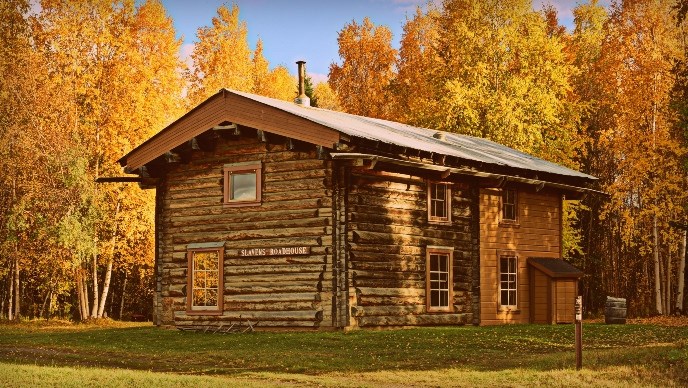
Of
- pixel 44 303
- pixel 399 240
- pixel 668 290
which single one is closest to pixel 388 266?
pixel 399 240

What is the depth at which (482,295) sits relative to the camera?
33.1 m

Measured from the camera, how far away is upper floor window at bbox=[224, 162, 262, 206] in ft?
98.6

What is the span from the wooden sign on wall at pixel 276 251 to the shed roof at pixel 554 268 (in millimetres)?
10405

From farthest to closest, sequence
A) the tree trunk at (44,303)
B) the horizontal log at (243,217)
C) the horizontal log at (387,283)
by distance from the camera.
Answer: the tree trunk at (44,303)
the horizontal log at (243,217)
the horizontal log at (387,283)

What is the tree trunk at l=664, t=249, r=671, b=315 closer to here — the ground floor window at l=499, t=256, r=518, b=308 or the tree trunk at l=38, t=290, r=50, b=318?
the ground floor window at l=499, t=256, r=518, b=308

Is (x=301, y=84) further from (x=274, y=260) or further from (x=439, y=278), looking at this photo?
(x=439, y=278)

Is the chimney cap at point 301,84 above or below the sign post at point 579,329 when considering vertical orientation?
above

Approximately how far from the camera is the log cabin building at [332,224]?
2836 centimetres

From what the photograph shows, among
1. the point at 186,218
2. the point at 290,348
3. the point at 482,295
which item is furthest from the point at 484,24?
the point at 290,348

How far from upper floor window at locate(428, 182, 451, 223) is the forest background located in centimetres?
986

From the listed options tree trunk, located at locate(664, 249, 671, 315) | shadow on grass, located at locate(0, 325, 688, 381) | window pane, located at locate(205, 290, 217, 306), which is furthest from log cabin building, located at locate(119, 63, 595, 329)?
tree trunk, located at locate(664, 249, 671, 315)

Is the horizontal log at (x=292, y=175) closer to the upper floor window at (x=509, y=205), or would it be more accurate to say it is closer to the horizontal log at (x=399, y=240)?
the horizontal log at (x=399, y=240)

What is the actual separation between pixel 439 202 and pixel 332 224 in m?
5.16

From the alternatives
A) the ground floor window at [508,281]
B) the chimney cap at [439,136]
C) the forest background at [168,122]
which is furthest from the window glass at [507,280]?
the forest background at [168,122]
